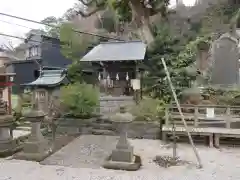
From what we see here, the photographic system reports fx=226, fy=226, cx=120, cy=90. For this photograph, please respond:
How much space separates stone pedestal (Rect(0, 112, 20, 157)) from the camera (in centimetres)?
710

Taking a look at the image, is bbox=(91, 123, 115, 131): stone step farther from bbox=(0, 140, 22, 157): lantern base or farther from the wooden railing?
bbox=(0, 140, 22, 157): lantern base

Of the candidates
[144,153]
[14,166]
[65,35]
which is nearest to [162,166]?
[144,153]

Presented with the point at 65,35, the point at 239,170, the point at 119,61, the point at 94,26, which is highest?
the point at 94,26

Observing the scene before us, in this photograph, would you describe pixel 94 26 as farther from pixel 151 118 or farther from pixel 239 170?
pixel 239 170

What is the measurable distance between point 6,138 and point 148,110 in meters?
5.41

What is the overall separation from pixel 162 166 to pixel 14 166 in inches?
154

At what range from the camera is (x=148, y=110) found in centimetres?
954

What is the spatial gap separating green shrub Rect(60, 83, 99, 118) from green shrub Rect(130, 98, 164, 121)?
5.89 feet

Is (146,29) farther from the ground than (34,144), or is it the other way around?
(146,29)

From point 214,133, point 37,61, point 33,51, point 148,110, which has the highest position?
point 33,51

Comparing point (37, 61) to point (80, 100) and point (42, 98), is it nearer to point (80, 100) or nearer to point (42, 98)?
point (42, 98)

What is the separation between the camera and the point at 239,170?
18.6 feet

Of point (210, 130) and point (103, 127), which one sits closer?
point (210, 130)

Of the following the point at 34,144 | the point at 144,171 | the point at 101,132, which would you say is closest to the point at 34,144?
the point at 34,144
